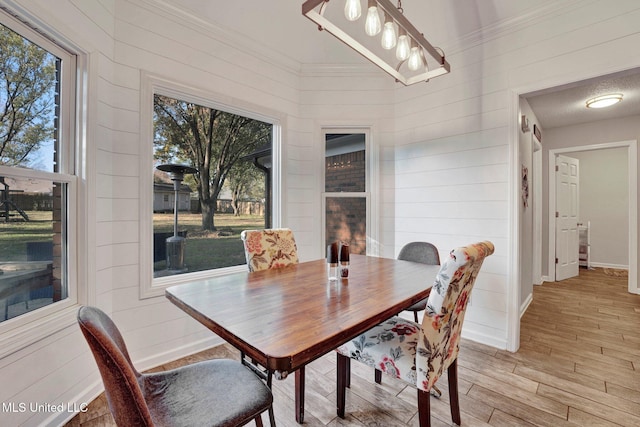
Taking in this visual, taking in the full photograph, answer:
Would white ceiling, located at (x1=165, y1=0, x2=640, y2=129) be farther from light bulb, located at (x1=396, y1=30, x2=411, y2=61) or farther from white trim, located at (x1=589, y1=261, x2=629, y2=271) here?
white trim, located at (x1=589, y1=261, x2=629, y2=271)

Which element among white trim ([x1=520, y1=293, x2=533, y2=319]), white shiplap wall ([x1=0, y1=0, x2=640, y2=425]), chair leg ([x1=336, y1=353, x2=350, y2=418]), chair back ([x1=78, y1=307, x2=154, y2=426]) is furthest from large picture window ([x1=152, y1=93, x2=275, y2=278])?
white trim ([x1=520, y1=293, x2=533, y2=319])

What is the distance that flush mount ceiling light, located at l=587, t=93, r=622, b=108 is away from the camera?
336 centimetres

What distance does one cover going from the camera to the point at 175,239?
251 centimetres

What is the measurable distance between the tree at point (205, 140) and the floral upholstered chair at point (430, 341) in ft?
6.14

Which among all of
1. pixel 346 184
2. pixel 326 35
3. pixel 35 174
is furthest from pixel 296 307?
pixel 326 35

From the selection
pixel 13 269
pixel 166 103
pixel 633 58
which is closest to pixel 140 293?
pixel 13 269

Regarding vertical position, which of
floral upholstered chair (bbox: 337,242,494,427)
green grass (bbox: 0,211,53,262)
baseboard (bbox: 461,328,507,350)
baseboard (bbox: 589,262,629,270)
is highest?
green grass (bbox: 0,211,53,262)

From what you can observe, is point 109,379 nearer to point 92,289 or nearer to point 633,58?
point 92,289

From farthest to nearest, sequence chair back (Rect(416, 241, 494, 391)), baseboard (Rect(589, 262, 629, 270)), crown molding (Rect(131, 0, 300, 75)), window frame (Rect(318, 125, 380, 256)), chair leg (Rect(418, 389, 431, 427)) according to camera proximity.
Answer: baseboard (Rect(589, 262, 629, 270)) → window frame (Rect(318, 125, 380, 256)) → crown molding (Rect(131, 0, 300, 75)) → chair leg (Rect(418, 389, 431, 427)) → chair back (Rect(416, 241, 494, 391))

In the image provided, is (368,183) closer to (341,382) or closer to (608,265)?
(341,382)

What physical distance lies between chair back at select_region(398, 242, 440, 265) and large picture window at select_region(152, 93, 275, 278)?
1.49 meters

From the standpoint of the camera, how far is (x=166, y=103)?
242 centimetres

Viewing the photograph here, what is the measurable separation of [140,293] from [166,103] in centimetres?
155

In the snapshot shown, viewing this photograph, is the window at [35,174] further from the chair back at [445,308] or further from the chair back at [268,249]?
the chair back at [445,308]
